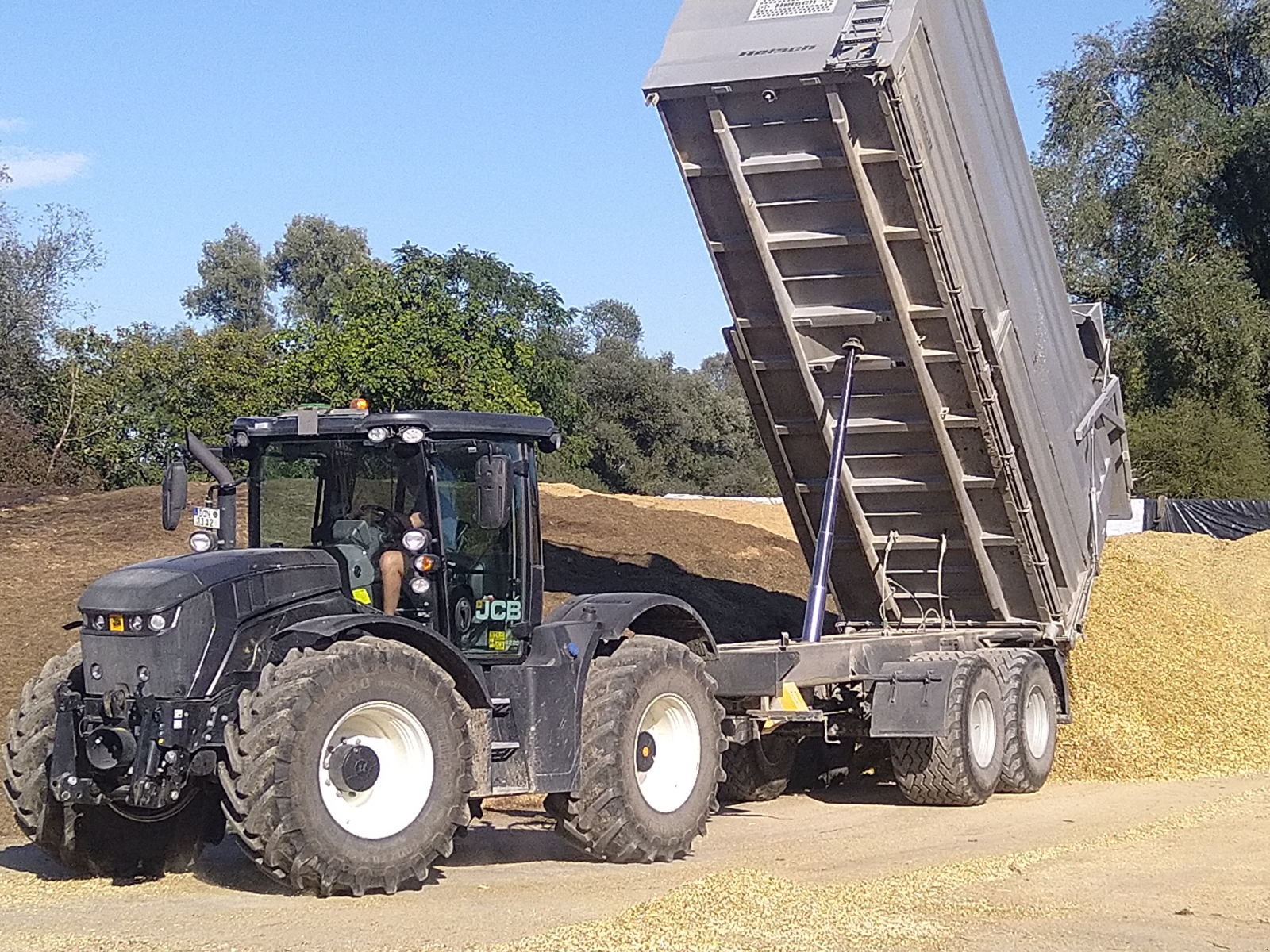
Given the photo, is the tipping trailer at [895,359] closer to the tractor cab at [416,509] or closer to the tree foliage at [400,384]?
the tractor cab at [416,509]

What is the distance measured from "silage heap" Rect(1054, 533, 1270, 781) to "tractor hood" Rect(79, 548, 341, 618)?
Answer: 6.89 m

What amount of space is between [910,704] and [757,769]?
1.29 meters

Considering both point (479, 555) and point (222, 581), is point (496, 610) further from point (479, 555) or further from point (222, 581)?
point (222, 581)

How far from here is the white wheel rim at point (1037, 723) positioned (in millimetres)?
11422

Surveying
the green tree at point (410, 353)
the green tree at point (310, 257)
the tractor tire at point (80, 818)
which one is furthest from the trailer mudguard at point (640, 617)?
the green tree at point (310, 257)

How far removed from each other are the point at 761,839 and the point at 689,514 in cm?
1474

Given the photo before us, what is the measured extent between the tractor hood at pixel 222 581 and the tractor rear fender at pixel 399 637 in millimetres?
223

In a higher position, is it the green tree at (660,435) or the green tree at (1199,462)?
the green tree at (660,435)

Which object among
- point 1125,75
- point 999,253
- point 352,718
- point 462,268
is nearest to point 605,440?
point 462,268

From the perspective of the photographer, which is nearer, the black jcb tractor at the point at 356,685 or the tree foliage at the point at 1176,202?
the black jcb tractor at the point at 356,685

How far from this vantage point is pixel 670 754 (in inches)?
343

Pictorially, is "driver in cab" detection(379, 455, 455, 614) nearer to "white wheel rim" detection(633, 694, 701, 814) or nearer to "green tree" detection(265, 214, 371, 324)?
"white wheel rim" detection(633, 694, 701, 814)

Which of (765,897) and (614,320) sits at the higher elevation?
(614,320)

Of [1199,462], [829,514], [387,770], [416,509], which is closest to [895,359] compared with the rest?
[829,514]
